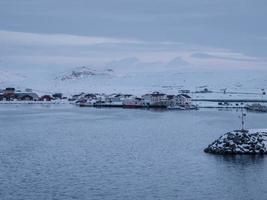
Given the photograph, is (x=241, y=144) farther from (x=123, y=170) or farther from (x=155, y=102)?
(x=155, y=102)

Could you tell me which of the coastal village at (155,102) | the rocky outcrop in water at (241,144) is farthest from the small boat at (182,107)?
the rocky outcrop in water at (241,144)

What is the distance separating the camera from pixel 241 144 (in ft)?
47.6

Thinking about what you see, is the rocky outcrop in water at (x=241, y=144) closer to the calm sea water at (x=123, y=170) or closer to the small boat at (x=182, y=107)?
the calm sea water at (x=123, y=170)

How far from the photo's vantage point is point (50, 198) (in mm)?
9562

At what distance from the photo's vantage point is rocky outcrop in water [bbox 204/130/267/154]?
14336 millimetres

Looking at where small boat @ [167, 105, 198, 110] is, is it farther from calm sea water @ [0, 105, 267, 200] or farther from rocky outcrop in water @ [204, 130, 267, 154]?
rocky outcrop in water @ [204, 130, 267, 154]

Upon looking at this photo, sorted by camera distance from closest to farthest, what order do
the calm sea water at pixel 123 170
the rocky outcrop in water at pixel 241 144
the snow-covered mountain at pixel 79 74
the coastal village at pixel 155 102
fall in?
the calm sea water at pixel 123 170
the rocky outcrop in water at pixel 241 144
the coastal village at pixel 155 102
the snow-covered mountain at pixel 79 74

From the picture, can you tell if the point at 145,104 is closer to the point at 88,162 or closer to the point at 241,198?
the point at 88,162

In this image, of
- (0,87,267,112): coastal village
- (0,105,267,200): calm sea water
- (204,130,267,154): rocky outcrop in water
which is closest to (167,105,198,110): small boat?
(0,87,267,112): coastal village

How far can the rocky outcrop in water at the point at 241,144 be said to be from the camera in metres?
14.3

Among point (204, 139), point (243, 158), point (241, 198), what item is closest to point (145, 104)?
point (204, 139)

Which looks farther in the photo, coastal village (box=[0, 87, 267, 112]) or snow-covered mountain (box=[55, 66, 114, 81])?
snow-covered mountain (box=[55, 66, 114, 81])

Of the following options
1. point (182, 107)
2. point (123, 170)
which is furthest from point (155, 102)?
point (123, 170)

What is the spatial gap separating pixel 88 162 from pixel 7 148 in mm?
3331
